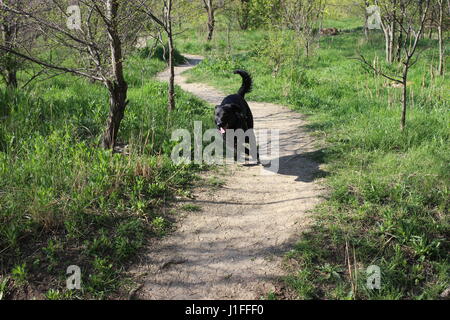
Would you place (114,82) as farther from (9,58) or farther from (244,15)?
(244,15)

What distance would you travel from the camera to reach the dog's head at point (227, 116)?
16.3 feet

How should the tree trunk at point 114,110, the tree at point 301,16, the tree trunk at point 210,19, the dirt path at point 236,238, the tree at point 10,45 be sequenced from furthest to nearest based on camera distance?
the tree trunk at point 210,19 < the tree at point 301,16 < the tree at point 10,45 < the tree trunk at point 114,110 < the dirt path at point 236,238

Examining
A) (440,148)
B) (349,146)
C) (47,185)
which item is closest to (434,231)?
(440,148)

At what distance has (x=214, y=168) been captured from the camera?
5.00m

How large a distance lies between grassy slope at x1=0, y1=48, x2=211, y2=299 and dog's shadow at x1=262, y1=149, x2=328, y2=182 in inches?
42.8

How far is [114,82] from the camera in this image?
4.55m

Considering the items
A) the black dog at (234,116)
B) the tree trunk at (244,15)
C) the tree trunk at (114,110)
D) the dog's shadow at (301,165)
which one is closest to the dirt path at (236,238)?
the dog's shadow at (301,165)

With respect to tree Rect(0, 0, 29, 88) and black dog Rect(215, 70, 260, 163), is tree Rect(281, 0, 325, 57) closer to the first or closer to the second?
black dog Rect(215, 70, 260, 163)

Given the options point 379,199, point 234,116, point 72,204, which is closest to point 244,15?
point 234,116

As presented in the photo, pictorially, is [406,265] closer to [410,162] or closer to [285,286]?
[285,286]

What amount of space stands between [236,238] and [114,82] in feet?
7.91

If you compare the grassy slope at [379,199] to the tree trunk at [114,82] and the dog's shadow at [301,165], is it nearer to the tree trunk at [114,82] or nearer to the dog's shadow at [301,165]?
the dog's shadow at [301,165]

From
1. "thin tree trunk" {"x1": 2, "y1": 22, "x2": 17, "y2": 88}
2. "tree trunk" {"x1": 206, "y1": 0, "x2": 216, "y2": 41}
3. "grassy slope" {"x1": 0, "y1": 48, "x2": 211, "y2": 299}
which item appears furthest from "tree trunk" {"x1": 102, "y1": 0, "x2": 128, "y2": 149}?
"tree trunk" {"x1": 206, "y1": 0, "x2": 216, "y2": 41}

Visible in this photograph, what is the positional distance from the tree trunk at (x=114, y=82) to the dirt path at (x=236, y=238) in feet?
4.56
